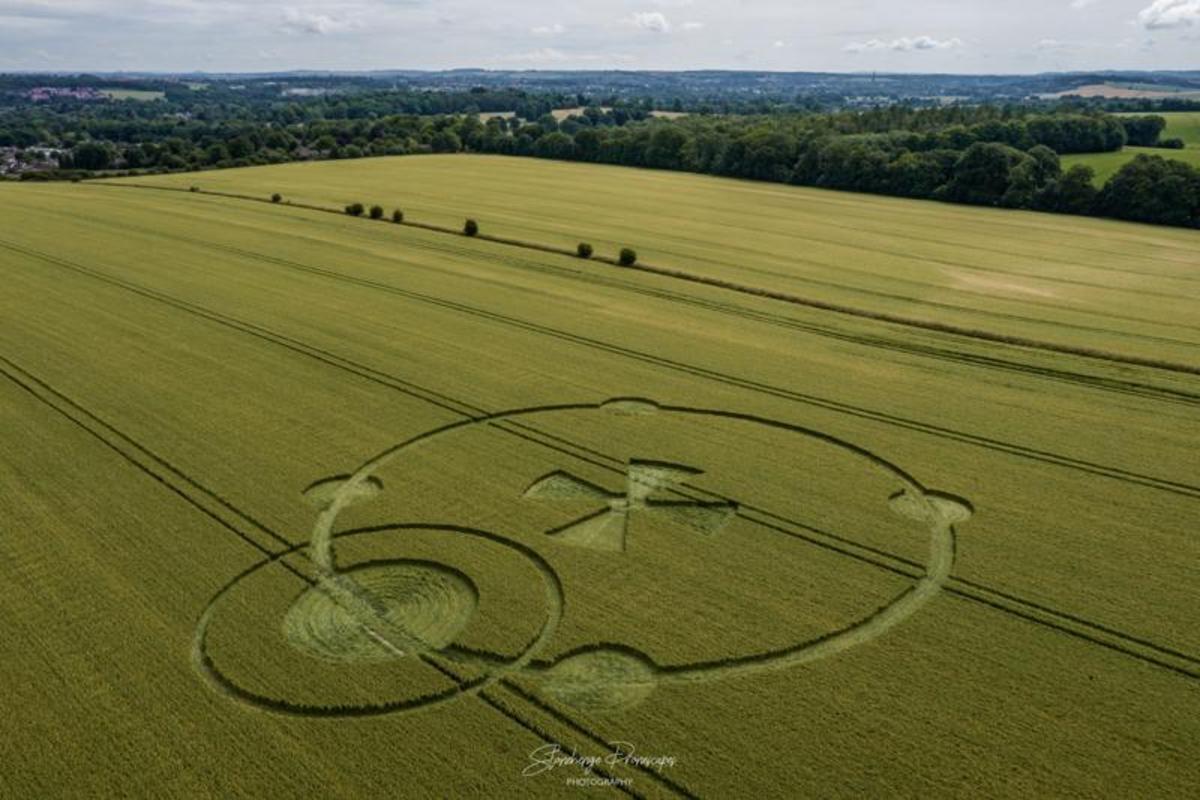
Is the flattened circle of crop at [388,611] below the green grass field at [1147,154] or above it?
below

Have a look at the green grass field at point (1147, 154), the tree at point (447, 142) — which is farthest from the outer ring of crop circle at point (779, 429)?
the tree at point (447, 142)

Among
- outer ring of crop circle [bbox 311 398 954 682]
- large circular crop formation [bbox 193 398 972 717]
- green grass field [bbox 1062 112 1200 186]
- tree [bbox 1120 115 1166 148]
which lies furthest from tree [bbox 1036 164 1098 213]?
large circular crop formation [bbox 193 398 972 717]

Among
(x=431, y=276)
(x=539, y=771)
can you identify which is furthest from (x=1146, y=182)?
(x=539, y=771)

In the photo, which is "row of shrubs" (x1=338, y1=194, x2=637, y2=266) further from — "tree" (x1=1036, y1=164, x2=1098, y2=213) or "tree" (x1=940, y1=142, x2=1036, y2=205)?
"tree" (x1=1036, y1=164, x2=1098, y2=213)

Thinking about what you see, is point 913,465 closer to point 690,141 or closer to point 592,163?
point 690,141

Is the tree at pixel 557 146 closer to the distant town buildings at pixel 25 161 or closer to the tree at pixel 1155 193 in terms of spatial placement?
the distant town buildings at pixel 25 161

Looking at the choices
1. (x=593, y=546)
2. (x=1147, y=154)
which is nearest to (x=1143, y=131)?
(x=1147, y=154)
